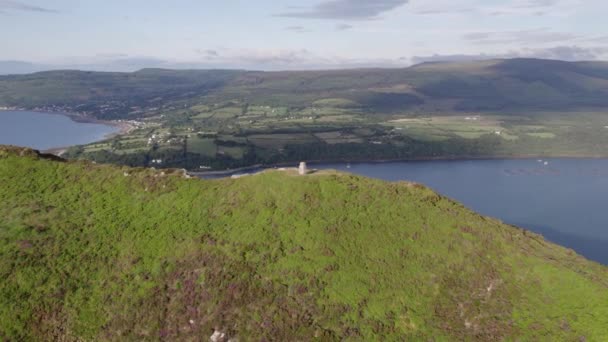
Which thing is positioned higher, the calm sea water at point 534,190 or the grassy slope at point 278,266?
the grassy slope at point 278,266

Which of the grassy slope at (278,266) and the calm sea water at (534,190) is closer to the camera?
the grassy slope at (278,266)

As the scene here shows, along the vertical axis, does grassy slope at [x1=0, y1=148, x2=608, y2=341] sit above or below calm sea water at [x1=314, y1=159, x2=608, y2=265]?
above

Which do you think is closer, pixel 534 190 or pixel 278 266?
pixel 278 266

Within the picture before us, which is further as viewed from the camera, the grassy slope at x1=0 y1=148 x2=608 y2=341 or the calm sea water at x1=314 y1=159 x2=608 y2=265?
the calm sea water at x1=314 y1=159 x2=608 y2=265

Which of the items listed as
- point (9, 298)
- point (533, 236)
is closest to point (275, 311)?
point (9, 298)

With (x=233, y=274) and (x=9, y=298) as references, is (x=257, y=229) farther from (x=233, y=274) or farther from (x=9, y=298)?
(x=9, y=298)
